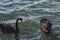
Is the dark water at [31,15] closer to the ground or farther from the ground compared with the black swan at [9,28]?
closer to the ground

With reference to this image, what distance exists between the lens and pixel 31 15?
13219 millimetres

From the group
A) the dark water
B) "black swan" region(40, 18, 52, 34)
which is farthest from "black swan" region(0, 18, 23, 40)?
"black swan" region(40, 18, 52, 34)

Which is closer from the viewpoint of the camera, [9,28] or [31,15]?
[9,28]

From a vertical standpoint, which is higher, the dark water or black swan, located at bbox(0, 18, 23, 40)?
black swan, located at bbox(0, 18, 23, 40)

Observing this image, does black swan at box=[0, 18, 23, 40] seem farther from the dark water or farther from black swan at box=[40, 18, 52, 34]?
black swan at box=[40, 18, 52, 34]

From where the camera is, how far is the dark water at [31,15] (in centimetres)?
1102

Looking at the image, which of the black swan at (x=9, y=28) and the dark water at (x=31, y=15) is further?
the black swan at (x=9, y=28)

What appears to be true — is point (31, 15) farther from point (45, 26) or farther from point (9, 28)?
point (9, 28)

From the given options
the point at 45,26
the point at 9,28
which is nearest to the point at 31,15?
the point at 45,26

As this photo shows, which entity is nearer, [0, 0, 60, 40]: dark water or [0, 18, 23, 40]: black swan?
[0, 0, 60, 40]: dark water

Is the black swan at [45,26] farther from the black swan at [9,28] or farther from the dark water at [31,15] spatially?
the black swan at [9,28]

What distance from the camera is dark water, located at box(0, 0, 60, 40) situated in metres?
11.0

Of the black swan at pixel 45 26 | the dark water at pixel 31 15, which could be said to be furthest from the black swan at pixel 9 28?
the black swan at pixel 45 26

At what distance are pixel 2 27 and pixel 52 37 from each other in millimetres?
2107
